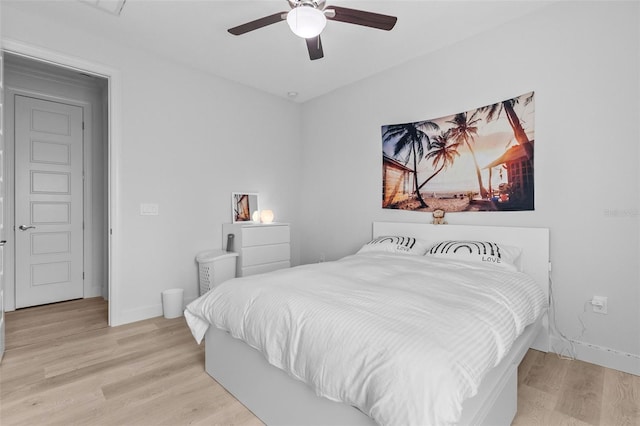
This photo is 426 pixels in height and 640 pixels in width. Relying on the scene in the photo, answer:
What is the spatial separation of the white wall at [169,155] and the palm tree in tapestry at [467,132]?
7.48 ft

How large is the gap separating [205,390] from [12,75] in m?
3.83

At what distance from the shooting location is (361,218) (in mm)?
3768

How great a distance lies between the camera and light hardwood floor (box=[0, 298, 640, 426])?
1.65 m

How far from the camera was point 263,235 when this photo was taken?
12.1 ft

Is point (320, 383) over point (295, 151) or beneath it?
beneath

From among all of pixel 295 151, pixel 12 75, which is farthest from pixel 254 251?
pixel 12 75

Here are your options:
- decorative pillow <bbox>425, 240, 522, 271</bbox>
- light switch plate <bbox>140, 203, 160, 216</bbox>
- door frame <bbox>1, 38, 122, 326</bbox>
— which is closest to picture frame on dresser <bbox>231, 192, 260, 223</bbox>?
light switch plate <bbox>140, 203, 160, 216</bbox>

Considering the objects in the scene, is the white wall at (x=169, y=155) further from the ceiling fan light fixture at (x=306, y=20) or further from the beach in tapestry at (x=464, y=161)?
the ceiling fan light fixture at (x=306, y=20)

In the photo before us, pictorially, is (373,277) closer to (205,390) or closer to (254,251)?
(205,390)

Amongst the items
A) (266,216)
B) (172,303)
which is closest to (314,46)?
(266,216)

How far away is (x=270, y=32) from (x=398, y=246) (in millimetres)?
2211

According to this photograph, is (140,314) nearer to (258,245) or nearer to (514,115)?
(258,245)

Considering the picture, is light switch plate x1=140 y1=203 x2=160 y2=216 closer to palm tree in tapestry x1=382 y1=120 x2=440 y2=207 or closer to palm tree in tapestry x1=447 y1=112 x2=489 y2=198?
palm tree in tapestry x1=382 y1=120 x2=440 y2=207

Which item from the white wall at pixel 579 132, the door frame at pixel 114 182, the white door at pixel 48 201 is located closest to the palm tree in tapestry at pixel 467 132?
the white wall at pixel 579 132
